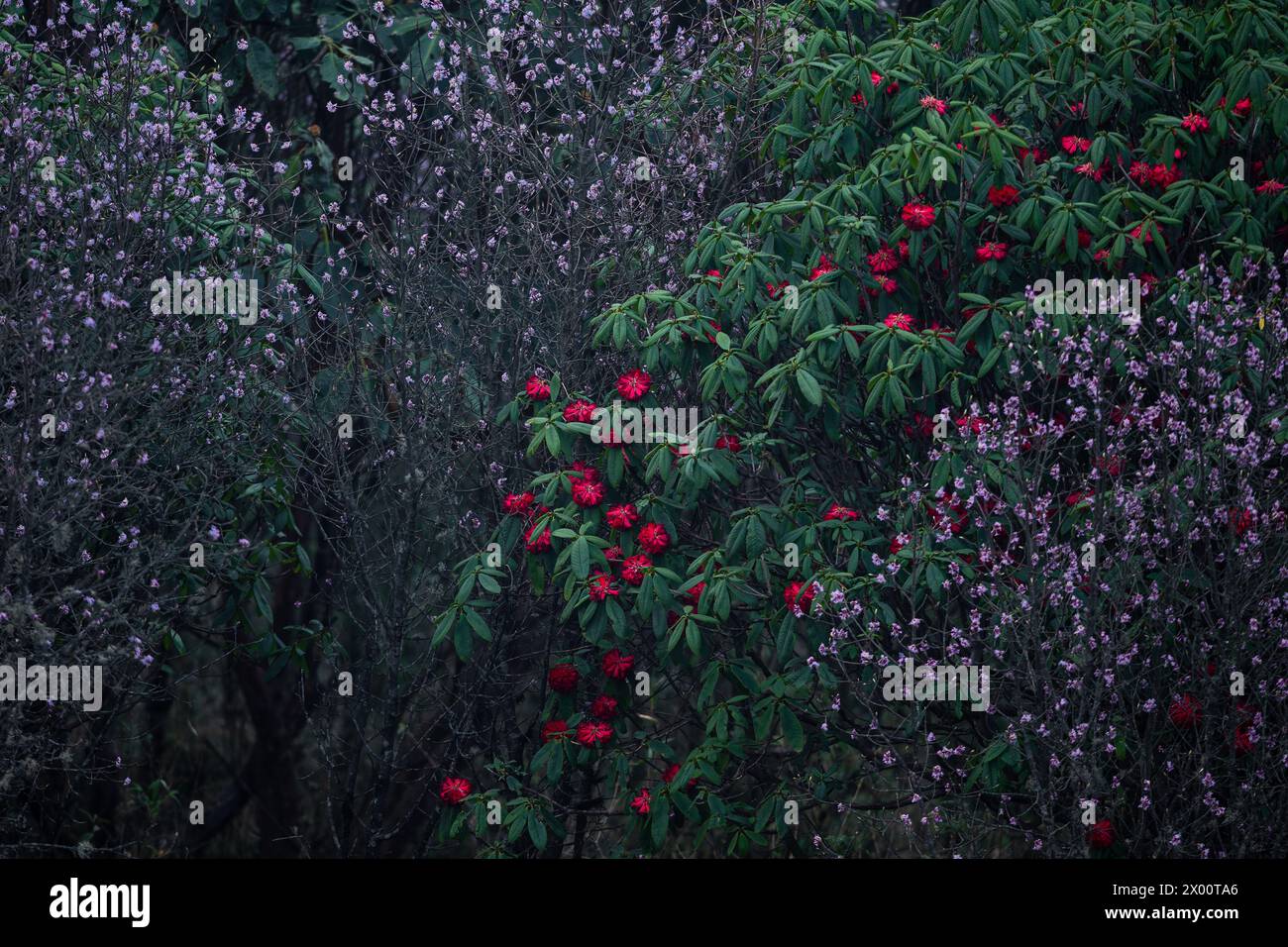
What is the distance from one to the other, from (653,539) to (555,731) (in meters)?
0.93

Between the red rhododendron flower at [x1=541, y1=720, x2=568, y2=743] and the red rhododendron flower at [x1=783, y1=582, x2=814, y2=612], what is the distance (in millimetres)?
1124

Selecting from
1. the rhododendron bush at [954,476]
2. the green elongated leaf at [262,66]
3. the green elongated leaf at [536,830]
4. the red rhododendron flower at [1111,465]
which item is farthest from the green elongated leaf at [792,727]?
the green elongated leaf at [262,66]

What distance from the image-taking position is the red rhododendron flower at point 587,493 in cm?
551

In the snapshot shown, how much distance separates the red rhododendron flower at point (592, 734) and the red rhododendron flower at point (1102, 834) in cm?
190

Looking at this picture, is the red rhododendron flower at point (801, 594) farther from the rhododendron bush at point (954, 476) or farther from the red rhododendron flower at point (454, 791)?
the red rhododendron flower at point (454, 791)

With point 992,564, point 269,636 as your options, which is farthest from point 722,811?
point 269,636

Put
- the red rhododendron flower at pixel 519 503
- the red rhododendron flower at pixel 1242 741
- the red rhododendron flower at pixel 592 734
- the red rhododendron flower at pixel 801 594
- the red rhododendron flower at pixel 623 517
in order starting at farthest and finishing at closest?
the red rhododendron flower at pixel 519 503 → the red rhododendron flower at pixel 592 734 → the red rhododendron flower at pixel 623 517 → the red rhododendron flower at pixel 801 594 → the red rhododendron flower at pixel 1242 741

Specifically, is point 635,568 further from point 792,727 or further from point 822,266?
point 822,266

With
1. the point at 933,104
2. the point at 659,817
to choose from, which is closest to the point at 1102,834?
the point at 659,817

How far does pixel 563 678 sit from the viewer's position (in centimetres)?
564

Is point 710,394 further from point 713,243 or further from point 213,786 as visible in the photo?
point 213,786

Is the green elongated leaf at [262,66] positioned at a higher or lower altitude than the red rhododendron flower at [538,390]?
higher

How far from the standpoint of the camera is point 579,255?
6.14 metres
